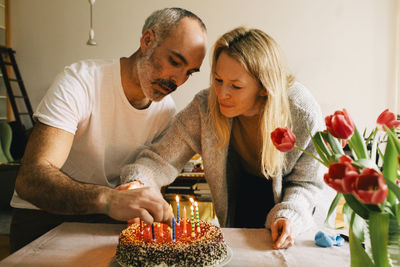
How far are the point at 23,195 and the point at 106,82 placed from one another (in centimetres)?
60

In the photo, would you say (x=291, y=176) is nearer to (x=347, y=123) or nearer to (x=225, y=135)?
(x=225, y=135)

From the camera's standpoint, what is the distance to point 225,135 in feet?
4.49

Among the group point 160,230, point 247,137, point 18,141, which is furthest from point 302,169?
point 18,141

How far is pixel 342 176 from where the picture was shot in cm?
50

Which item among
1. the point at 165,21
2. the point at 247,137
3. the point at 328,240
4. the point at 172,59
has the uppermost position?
the point at 165,21

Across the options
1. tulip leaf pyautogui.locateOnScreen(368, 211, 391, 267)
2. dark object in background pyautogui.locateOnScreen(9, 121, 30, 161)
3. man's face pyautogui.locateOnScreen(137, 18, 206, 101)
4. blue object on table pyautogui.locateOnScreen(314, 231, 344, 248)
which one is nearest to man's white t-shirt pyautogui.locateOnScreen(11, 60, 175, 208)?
man's face pyautogui.locateOnScreen(137, 18, 206, 101)

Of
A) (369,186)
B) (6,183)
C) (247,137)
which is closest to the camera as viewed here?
(369,186)

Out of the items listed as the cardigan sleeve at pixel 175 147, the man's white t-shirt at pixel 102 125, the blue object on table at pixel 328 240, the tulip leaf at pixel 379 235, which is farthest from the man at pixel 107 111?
the tulip leaf at pixel 379 235

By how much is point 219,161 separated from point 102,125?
1.71 feet

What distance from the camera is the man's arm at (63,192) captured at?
0.86 meters

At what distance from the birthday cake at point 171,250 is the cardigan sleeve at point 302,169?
1.23 ft

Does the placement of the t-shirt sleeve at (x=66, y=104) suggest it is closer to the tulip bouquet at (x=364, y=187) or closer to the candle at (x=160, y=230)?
the candle at (x=160, y=230)

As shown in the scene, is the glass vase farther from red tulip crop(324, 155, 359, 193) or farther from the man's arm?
the man's arm

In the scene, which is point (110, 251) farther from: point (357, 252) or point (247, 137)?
point (247, 137)
